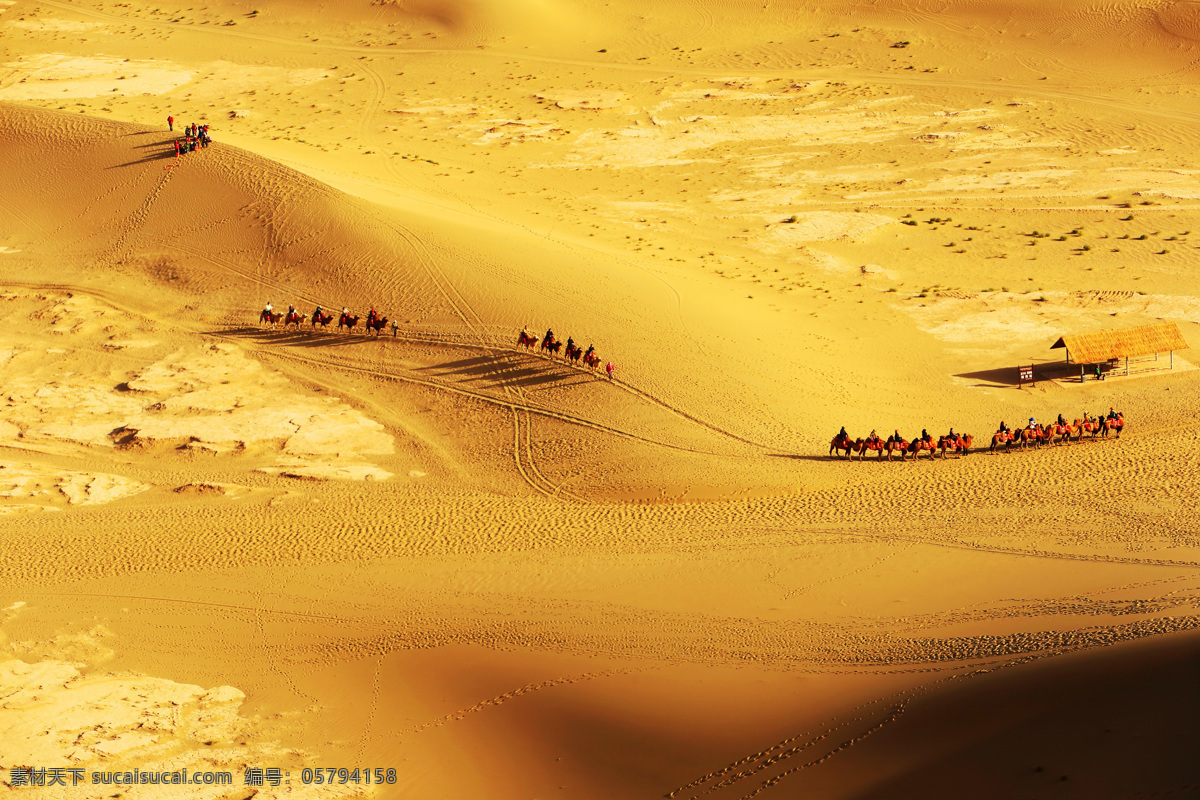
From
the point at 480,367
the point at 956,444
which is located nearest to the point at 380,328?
the point at 480,367

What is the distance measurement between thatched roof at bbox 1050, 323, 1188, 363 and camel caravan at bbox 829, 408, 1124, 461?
12.6 feet

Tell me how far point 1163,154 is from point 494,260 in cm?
3669

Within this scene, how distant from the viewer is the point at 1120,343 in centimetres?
3288

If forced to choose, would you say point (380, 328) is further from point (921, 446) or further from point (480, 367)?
point (921, 446)

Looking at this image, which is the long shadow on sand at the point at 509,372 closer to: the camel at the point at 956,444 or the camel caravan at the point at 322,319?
the camel caravan at the point at 322,319

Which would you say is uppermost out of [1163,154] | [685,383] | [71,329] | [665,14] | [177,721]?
[665,14]

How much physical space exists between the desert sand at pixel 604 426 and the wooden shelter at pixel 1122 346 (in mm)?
1052

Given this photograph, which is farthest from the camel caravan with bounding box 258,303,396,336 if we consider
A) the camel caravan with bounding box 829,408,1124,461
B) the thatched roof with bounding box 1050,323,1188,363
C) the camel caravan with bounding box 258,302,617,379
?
the thatched roof with bounding box 1050,323,1188,363

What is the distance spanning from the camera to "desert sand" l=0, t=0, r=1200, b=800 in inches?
680

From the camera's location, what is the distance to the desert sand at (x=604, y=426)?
56.7 ft

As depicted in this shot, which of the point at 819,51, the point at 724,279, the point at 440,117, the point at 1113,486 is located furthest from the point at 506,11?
the point at 1113,486

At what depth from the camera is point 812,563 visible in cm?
2261

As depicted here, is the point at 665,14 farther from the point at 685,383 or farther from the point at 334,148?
the point at 685,383

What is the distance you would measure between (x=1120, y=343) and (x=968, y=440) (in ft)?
26.8
